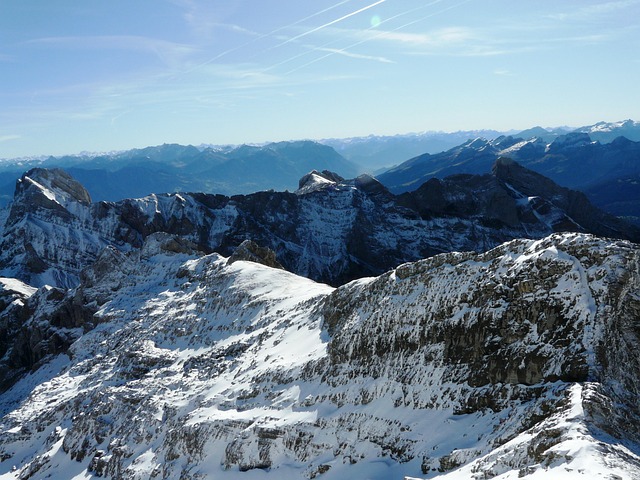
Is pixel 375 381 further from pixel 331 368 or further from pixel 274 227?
pixel 274 227

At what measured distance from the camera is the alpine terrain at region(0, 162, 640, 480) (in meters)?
32.5

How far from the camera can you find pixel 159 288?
99250 millimetres

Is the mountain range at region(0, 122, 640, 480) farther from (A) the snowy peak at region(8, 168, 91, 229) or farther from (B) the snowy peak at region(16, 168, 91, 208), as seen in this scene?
(B) the snowy peak at region(16, 168, 91, 208)

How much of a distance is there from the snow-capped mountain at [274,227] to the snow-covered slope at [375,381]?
280 feet

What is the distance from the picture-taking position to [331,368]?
50906mm

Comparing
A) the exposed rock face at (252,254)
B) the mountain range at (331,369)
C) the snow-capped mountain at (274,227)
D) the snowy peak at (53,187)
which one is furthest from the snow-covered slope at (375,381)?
the snowy peak at (53,187)

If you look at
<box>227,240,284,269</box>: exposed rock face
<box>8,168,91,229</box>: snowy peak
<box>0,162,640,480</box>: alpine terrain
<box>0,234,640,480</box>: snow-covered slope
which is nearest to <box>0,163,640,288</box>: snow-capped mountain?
<box>8,168,91,229</box>: snowy peak

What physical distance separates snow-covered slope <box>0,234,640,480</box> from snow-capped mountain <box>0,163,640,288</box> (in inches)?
3356

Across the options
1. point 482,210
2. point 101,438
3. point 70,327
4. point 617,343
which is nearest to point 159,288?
point 70,327

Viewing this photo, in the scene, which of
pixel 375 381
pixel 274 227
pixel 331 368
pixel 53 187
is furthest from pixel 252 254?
pixel 53 187

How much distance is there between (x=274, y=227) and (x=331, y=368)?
441 feet

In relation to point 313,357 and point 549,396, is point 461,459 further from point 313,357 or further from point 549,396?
point 313,357

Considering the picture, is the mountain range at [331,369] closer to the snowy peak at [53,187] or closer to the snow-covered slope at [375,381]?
the snow-covered slope at [375,381]

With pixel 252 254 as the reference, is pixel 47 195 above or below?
above
